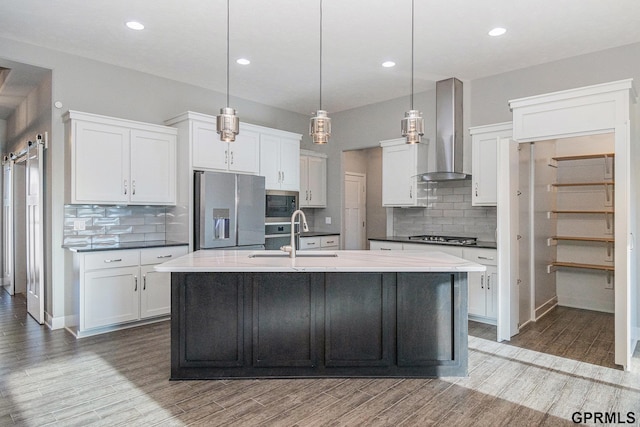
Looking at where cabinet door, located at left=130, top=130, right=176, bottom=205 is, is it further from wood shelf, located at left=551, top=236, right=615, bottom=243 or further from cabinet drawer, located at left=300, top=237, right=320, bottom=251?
wood shelf, located at left=551, top=236, right=615, bottom=243

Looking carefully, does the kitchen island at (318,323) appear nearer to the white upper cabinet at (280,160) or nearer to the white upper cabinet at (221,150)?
the white upper cabinet at (221,150)

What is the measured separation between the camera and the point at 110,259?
4023 mm

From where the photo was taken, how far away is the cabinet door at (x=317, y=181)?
6512 millimetres

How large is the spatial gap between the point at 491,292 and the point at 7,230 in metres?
7.10

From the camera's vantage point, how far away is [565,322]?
4402 millimetres

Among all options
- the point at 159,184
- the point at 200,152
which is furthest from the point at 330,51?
the point at 159,184

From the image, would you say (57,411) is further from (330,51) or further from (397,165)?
(397,165)

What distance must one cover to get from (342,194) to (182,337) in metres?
4.19

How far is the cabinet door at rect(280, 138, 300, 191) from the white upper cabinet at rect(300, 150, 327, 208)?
0.40 metres

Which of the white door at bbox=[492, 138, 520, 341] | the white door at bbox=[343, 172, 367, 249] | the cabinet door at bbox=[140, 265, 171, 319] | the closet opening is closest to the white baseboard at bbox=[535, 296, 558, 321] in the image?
the closet opening

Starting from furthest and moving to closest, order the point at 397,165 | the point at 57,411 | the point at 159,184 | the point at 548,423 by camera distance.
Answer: the point at 397,165, the point at 159,184, the point at 57,411, the point at 548,423

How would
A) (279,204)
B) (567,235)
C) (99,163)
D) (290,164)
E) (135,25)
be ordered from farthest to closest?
(290,164) < (279,204) < (567,235) < (99,163) < (135,25)

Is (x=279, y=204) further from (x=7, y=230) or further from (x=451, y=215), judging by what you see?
(x=7, y=230)

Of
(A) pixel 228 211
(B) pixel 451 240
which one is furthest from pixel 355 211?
(A) pixel 228 211
